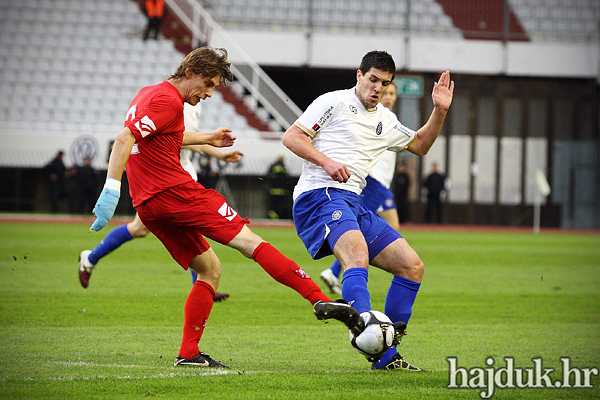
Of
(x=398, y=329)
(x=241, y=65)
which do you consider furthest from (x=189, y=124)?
(x=241, y=65)

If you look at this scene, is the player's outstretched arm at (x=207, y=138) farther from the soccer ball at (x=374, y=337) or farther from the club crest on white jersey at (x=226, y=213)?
the soccer ball at (x=374, y=337)

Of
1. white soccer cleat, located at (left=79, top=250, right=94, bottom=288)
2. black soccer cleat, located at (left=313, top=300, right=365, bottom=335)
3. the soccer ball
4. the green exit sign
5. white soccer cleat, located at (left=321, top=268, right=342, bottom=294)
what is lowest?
white soccer cleat, located at (left=321, top=268, right=342, bottom=294)

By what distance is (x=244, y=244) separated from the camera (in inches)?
174

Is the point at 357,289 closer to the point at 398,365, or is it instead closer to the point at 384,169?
the point at 398,365

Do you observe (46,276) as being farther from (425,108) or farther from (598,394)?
(425,108)

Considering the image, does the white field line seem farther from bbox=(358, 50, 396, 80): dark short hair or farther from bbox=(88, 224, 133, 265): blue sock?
bbox=(88, 224, 133, 265): blue sock

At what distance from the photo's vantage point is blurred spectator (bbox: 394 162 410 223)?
979 inches

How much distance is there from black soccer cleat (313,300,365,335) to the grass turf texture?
351 millimetres

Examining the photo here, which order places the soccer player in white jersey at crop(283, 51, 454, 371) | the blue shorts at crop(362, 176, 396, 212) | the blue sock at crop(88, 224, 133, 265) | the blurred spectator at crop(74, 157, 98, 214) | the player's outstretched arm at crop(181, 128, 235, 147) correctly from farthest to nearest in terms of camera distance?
the blurred spectator at crop(74, 157, 98, 214), the blue shorts at crop(362, 176, 396, 212), the blue sock at crop(88, 224, 133, 265), the player's outstretched arm at crop(181, 128, 235, 147), the soccer player in white jersey at crop(283, 51, 454, 371)

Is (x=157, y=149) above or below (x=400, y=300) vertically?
above

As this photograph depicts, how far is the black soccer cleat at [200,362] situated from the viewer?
464cm

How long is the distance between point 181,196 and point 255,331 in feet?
6.74

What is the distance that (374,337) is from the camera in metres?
3.93

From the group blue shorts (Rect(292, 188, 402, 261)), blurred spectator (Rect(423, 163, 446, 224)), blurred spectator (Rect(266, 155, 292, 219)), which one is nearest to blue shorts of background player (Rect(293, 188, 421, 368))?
blue shorts (Rect(292, 188, 402, 261))
